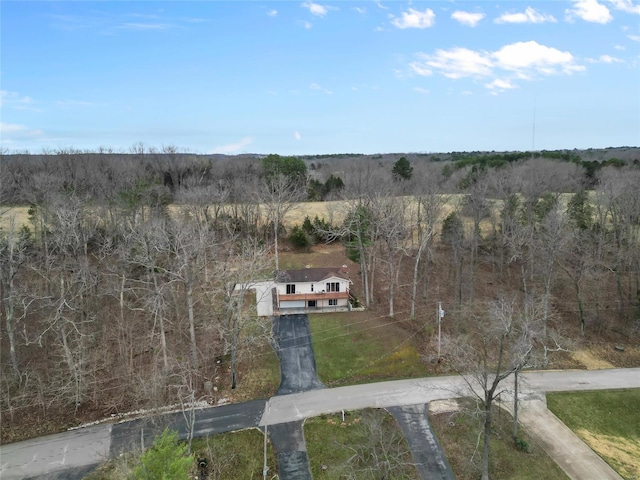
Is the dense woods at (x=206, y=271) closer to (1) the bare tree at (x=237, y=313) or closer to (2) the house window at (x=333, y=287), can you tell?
(1) the bare tree at (x=237, y=313)

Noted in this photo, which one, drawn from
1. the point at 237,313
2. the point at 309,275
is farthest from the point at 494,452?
the point at 309,275

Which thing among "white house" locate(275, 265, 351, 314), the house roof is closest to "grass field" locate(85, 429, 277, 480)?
"white house" locate(275, 265, 351, 314)

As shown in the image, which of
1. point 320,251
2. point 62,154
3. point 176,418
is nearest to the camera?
point 176,418

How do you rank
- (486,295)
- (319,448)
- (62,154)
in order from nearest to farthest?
(319,448)
(486,295)
(62,154)

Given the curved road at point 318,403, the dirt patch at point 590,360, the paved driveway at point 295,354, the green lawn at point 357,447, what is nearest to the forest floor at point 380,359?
the dirt patch at point 590,360

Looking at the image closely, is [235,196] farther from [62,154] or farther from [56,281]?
[62,154]

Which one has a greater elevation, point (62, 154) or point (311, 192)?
point (62, 154)

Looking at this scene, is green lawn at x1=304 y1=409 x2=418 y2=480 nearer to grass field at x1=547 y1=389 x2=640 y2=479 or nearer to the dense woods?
the dense woods

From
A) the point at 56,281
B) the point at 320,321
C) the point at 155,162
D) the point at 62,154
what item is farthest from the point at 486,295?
the point at 62,154
